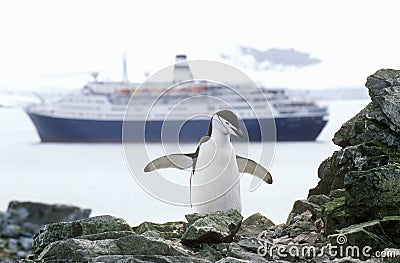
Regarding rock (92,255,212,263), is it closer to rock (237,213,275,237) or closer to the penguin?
rock (237,213,275,237)

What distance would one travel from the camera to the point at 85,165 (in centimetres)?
602

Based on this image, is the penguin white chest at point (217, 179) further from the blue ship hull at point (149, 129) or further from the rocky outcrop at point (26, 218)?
the rocky outcrop at point (26, 218)

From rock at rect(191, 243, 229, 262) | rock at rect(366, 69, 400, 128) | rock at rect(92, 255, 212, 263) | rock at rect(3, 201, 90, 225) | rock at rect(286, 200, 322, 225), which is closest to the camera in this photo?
rock at rect(92, 255, 212, 263)

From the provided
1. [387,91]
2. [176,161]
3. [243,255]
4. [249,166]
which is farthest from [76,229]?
[387,91]

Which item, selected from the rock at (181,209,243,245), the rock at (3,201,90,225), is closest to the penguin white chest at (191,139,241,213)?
the rock at (181,209,243,245)

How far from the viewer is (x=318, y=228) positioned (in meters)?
1.63

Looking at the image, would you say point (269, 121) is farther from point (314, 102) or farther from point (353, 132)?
point (314, 102)

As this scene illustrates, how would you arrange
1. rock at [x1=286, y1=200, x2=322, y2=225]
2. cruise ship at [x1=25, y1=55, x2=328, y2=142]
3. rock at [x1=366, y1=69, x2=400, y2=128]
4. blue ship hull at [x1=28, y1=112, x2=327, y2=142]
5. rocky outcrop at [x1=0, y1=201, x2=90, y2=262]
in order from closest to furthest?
rock at [x1=366, y1=69, x2=400, y2=128] < rock at [x1=286, y1=200, x2=322, y2=225] < blue ship hull at [x1=28, y1=112, x2=327, y2=142] < cruise ship at [x1=25, y1=55, x2=328, y2=142] < rocky outcrop at [x1=0, y1=201, x2=90, y2=262]

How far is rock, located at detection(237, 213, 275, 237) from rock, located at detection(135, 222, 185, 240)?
0.17 m

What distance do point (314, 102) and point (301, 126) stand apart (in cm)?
27

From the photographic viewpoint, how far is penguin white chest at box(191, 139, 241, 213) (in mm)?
1979

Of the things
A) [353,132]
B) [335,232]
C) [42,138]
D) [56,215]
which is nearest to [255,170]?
[353,132]

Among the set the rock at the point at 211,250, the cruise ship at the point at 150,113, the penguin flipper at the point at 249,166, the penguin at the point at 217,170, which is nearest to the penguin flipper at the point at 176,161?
the penguin at the point at 217,170

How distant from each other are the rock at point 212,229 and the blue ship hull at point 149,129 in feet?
1.17
